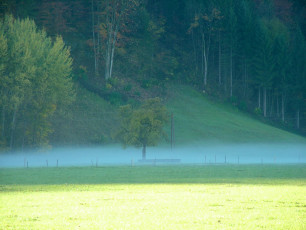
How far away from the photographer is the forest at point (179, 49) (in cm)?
11100

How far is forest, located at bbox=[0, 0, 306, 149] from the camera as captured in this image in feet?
364

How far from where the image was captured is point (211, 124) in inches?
4454

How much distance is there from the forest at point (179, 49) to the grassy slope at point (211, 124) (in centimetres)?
437

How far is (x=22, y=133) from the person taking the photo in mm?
89000

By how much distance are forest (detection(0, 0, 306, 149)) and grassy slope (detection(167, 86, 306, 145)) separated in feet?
14.3

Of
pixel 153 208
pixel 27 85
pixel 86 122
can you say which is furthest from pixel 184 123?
pixel 153 208

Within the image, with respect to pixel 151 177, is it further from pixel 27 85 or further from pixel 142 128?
pixel 27 85

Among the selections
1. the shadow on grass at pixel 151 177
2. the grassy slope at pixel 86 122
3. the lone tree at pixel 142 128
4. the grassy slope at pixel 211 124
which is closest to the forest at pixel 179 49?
the grassy slope at pixel 86 122

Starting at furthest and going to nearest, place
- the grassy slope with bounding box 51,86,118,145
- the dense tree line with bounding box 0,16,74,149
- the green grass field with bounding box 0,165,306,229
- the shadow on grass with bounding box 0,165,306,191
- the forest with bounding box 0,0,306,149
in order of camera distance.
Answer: the forest with bounding box 0,0,306,149 → the grassy slope with bounding box 51,86,118,145 → the dense tree line with bounding box 0,16,74,149 → the shadow on grass with bounding box 0,165,306,191 → the green grass field with bounding box 0,165,306,229

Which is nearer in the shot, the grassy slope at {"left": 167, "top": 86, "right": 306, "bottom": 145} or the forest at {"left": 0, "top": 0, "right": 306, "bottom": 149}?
the grassy slope at {"left": 167, "top": 86, "right": 306, "bottom": 145}

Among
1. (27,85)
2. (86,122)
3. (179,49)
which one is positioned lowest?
(86,122)

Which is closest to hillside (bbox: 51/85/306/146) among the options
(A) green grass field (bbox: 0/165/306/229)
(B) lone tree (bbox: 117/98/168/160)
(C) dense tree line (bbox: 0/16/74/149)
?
(C) dense tree line (bbox: 0/16/74/149)

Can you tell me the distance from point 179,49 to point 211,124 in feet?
104

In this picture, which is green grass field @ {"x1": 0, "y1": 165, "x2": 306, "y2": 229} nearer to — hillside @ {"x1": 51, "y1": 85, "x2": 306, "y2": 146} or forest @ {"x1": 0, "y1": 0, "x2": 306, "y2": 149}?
forest @ {"x1": 0, "y1": 0, "x2": 306, "y2": 149}
